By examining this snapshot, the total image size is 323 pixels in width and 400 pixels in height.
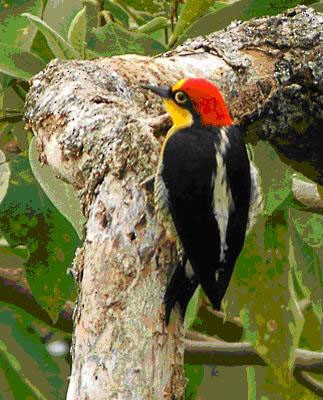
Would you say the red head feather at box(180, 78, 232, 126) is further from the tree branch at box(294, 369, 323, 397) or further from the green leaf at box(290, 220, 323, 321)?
the tree branch at box(294, 369, 323, 397)

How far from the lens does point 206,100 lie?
3.62 feet

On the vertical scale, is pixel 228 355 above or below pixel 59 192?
below

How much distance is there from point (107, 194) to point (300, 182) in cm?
74

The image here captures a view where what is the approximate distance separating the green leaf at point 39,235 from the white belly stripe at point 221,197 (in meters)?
0.50

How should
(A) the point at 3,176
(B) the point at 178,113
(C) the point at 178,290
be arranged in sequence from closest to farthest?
(C) the point at 178,290, (B) the point at 178,113, (A) the point at 3,176

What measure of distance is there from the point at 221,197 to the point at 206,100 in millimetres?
96

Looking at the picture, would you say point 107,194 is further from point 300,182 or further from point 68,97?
point 300,182

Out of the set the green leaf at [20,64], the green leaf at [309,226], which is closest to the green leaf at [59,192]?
the green leaf at [20,64]

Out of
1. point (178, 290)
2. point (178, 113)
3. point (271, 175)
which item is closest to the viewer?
point (178, 290)

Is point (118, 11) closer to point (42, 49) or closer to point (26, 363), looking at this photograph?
point (42, 49)

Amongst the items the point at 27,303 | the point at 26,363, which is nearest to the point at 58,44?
the point at 27,303

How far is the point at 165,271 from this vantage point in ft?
3.25

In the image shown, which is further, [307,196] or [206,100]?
[307,196]

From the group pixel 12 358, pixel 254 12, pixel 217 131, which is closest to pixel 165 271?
pixel 217 131
